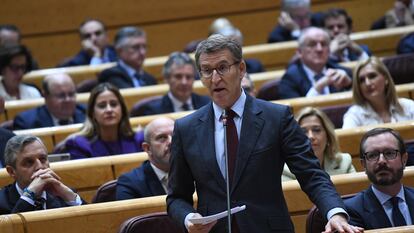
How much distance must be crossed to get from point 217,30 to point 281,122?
3262mm

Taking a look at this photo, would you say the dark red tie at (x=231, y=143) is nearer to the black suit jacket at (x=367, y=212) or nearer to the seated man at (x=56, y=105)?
the black suit jacket at (x=367, y=212)

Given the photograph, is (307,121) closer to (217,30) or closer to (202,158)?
(202,158)

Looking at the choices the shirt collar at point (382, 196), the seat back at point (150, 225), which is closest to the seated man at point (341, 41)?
the shirt collar at point (382, 196)

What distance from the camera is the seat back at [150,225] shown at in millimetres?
2543

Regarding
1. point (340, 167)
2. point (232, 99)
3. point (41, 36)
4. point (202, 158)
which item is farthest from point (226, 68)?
point (41, 36)

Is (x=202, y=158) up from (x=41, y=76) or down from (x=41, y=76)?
down

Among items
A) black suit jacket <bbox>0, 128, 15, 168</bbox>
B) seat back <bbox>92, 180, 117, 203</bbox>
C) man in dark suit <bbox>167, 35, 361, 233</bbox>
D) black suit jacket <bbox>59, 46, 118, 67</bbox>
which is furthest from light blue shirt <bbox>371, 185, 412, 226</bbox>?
black suit jacket <bbox>59, 46, 118, 67</bbox>

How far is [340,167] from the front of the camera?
10.5 feet

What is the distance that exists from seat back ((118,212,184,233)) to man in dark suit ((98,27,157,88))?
228 cm

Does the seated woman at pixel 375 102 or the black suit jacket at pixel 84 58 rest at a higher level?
the black suit jacket at pixel 84 58

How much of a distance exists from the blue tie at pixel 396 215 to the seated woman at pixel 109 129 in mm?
1385

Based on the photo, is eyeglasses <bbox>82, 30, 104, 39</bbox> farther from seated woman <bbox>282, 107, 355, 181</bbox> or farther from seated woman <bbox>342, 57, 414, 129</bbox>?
seated woman <bbox>282, 107, 355, 181</bbox>

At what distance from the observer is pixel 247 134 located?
203cm

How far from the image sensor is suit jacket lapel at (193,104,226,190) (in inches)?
79.4
